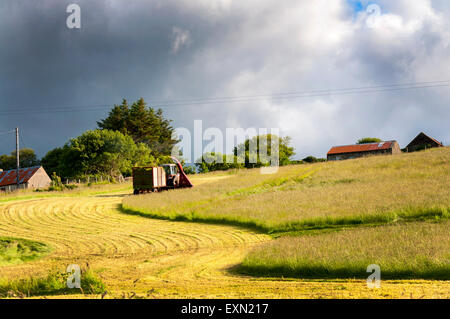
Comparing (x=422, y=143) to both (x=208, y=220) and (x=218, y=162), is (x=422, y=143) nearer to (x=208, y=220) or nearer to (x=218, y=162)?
(x=218, y=162)

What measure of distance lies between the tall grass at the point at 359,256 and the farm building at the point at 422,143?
63.1m

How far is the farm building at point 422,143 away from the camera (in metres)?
66.2

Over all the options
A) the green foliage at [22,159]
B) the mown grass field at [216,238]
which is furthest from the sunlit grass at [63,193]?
the green foliage at [22,159]

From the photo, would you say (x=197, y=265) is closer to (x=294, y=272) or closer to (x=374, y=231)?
(x=294, y=272)

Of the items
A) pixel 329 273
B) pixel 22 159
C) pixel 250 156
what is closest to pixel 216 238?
pixel 329 273

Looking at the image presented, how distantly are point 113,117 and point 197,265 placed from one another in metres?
67.2

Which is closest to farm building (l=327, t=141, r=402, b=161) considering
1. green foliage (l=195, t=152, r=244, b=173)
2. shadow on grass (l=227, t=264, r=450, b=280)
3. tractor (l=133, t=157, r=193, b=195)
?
green foliage (l=195, t=152, r=244, b=173)

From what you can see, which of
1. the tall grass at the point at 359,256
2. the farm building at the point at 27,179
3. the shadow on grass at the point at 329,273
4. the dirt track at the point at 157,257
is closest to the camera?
the dirt track at the point at 157,257

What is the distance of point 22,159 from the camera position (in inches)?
3521

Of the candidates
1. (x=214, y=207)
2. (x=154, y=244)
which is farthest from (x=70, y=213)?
(x=154, y=244)

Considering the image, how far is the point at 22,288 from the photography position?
7.42m

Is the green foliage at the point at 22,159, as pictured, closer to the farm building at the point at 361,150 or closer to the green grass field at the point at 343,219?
the farm building at the point at 361,150

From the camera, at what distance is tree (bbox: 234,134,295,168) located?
285ft

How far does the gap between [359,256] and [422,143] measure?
69329 mm
